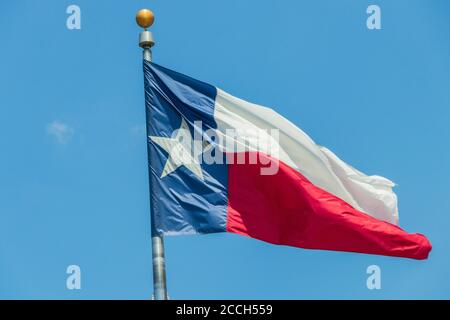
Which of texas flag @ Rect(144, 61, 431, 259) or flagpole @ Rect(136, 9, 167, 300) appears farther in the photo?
texas flag @ Rect(144, 61, 431, 259)

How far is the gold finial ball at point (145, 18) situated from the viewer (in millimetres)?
31594

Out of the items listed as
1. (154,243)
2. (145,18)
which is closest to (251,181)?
(154,243)

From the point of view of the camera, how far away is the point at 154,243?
96.4 feet

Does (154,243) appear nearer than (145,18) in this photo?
Yes

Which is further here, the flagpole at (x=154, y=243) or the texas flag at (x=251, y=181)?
the texas flag at (x=251, y=181)

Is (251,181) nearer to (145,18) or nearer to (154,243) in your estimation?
(154,243)

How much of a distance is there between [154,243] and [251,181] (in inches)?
140

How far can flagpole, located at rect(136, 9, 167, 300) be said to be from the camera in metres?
28.4

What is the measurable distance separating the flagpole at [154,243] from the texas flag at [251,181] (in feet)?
1.06

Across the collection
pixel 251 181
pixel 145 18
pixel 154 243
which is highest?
pixel 145 18
